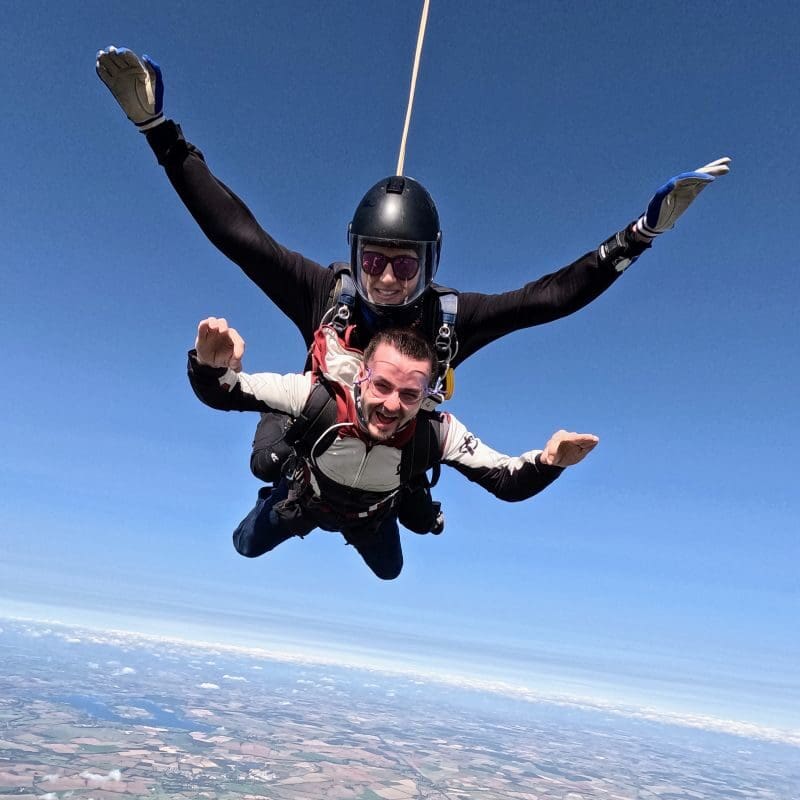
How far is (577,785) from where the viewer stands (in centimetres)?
11088

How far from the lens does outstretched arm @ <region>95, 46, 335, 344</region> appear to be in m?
3.14

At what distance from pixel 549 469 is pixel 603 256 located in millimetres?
1236

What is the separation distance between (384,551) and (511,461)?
1.89m

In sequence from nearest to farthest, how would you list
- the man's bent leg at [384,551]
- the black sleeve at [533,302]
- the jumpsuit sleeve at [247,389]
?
the jumpsuit sleeve at [247,389]
the black sleeve at [533,302]
the man's bent leg at [384,551]

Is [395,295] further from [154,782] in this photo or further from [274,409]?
[154,782]

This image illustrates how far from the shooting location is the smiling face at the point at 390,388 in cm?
339

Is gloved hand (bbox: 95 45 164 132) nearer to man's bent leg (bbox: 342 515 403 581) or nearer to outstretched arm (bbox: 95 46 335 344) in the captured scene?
outstretched arm (bbox: 95 46 335 344)

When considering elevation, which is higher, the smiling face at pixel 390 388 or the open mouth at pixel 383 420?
the smiling face at pixel 390 388

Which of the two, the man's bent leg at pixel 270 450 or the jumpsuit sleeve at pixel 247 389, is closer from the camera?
the jumpsuit sleeve at pixel 247 389

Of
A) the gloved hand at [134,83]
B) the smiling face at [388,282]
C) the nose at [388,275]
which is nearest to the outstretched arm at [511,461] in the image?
the smiling face at [388,282]

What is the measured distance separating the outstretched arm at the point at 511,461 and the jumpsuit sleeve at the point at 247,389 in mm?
923

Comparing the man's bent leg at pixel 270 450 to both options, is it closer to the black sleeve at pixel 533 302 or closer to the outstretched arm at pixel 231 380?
the outstretched arm at pixel 231 380

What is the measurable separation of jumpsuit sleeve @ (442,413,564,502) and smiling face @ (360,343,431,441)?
0.44 m

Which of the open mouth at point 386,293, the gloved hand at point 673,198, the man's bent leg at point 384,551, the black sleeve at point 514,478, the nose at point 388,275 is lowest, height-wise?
the man's bent leg at point 384,551
